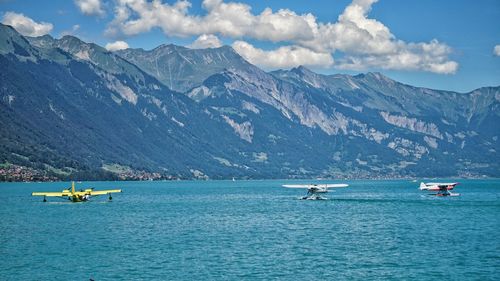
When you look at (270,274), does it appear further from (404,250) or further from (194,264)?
(404,250)

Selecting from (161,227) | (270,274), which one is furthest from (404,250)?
(161,227)

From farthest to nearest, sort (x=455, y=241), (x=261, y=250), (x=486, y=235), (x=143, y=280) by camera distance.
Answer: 1. (x=486, y=235)
2. (x=455, y=241)
3. (x=261, y=250)
4. (x=143, y=280)

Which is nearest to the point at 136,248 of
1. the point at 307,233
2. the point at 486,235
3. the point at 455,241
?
the point at 307,233

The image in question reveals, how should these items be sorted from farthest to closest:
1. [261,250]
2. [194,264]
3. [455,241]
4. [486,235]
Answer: [486,235] < [455,241] < [261,250] < [194,264]

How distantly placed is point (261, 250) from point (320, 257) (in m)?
8.97

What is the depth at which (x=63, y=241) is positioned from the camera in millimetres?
95938

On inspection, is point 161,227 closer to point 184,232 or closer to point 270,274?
point 184,232

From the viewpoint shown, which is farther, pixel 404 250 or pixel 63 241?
pixel 63 241

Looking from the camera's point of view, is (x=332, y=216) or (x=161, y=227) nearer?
(x=161, y=227)

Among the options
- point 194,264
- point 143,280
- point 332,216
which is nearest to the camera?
point 143,280

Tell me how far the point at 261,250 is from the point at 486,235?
38.1 meters

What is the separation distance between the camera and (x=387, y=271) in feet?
228

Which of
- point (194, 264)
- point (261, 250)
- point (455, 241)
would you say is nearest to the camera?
point (194, 264)

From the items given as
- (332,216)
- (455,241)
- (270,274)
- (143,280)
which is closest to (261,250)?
(270,274)
